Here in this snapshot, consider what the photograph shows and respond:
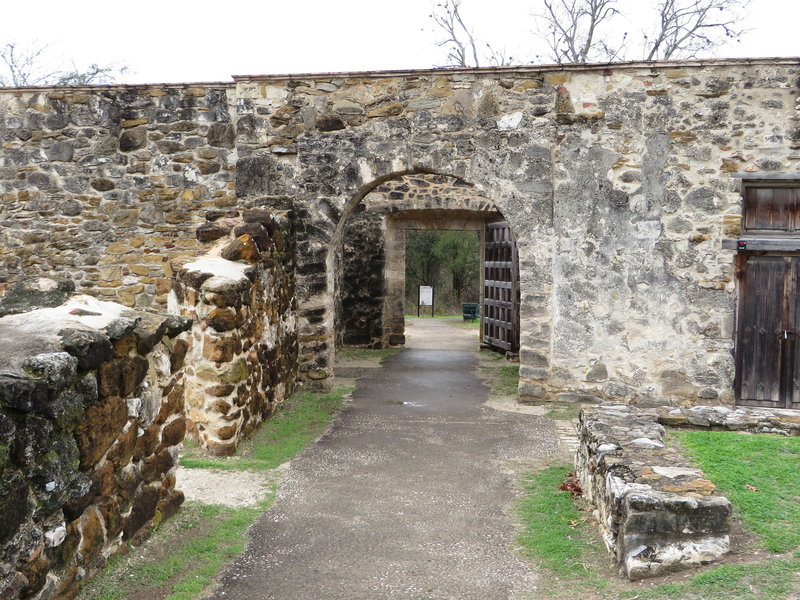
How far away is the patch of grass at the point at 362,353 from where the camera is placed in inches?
422

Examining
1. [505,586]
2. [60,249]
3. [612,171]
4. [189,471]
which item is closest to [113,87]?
[60,249]

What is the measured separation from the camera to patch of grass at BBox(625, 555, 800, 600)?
273 centimetres

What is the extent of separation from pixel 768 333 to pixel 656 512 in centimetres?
461

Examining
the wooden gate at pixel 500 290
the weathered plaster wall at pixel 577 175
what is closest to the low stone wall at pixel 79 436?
the weathered plaster wall at pixel 577 175

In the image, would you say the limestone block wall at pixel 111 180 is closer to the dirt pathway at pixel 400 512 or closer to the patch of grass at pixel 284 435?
the patch of grass at pixel 284 435

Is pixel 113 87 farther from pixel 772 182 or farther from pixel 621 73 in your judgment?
pixel 772 182

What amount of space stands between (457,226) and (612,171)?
5245 mm

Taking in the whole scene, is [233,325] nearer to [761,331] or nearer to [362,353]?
[761,331]

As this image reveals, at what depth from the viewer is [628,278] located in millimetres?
7043

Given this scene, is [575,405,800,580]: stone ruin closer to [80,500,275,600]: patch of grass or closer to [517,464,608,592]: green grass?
[517,464,608,592]: green grass

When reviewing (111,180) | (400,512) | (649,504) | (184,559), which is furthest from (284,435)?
(111,180)

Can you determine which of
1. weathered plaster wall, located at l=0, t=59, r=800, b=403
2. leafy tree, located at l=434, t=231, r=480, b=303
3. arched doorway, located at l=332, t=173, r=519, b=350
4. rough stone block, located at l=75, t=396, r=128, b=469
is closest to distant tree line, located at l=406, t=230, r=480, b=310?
leafy tree, located at l=434, t=231, r=480, b=303

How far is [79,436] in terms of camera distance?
2.82 m

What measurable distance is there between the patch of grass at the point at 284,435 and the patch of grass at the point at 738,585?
295cm
